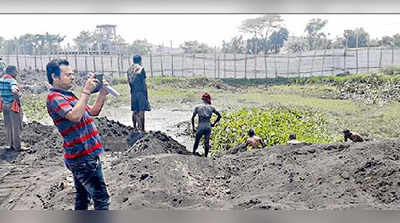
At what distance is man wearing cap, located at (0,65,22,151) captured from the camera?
636 centimetres

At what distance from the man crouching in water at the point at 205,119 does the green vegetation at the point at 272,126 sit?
81 millimetres

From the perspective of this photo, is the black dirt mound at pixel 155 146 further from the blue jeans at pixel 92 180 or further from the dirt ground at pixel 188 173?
the blue jeans at pixel 92 180

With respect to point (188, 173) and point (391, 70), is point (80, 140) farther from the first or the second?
point (391, 70)

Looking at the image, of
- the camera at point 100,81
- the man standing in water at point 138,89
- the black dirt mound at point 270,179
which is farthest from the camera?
the man standing in water at point 138,89

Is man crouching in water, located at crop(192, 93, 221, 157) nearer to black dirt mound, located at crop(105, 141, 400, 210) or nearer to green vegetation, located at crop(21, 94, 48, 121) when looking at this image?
black dirt mound, located at crop(105, 141, 400, 210)

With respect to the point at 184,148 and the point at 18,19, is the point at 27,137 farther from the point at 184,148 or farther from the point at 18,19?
the point at 184,148

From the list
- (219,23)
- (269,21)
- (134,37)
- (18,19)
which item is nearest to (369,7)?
(269,21)

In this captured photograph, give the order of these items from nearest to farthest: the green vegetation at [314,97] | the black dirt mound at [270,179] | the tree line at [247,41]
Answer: the black dirt mound at [270,179], the tree line at [247,41], the green vegetation at [314,97]

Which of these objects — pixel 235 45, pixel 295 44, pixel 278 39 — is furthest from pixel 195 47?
pixel 295 44

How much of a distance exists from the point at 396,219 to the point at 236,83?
255cm

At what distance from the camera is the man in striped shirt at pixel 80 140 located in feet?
17.4

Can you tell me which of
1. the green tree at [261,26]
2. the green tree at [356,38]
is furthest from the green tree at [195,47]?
the green tree at [356,38]

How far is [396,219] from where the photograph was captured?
5.60 meters

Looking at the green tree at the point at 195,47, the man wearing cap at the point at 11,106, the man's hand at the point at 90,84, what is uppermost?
the green tree at the point at 195,47
